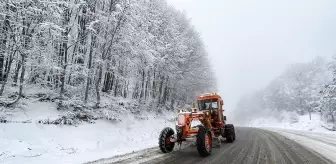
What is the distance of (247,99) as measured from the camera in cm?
12294

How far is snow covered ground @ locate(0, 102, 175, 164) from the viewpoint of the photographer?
24.9 feet

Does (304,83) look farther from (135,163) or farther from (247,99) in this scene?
(135,163)

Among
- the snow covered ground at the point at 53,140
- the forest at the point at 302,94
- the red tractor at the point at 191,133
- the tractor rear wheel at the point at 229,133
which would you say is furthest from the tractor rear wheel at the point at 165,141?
the forest at the point at 302,94

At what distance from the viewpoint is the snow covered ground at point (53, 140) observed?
7.59 metres

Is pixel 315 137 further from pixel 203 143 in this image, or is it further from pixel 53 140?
pixel 53 140

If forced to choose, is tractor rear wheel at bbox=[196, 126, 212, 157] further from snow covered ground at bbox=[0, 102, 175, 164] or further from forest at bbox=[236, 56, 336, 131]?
forest at bbox=[236, 56, 336, 131]

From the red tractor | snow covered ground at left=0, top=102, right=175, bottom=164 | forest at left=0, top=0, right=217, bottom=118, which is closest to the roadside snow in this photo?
the red tractor

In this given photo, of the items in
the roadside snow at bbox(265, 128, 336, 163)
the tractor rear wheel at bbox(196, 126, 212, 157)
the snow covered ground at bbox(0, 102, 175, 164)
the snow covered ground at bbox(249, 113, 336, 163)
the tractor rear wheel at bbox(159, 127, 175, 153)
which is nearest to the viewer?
the snow covered ground at bbox(0, 102, 175, 164)

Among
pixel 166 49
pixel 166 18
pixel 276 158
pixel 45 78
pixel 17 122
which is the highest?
pixel 166 18

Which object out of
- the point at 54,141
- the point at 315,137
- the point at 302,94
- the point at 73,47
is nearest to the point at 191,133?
the point at 54,141

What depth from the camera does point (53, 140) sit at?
9.24m

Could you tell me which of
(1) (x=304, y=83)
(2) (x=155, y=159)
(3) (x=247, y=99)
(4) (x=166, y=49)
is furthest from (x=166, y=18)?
(3) (x=247, y=99)

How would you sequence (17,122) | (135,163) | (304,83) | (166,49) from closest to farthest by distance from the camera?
(135,163) < (17,122) < (166,49) < (304,83)

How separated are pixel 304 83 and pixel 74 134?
68.4 meters
